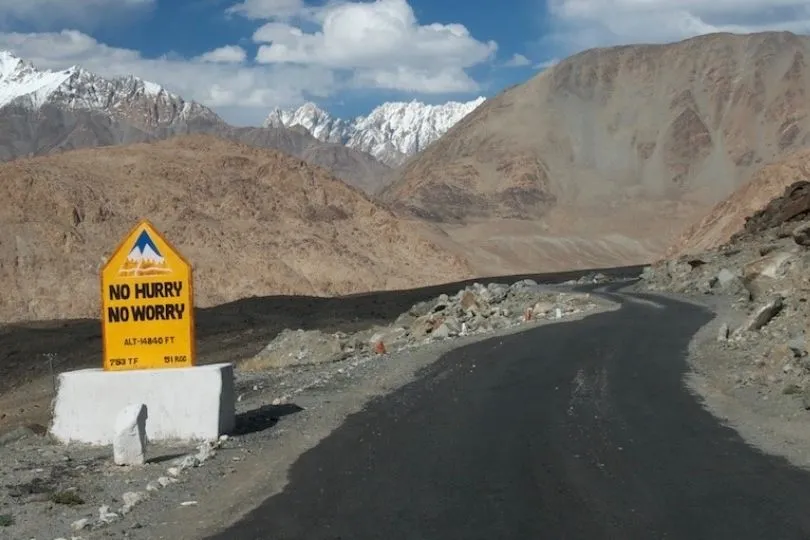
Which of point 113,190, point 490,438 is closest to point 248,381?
point 490,438

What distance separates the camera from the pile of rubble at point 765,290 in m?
15.9

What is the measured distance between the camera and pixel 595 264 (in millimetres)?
124188

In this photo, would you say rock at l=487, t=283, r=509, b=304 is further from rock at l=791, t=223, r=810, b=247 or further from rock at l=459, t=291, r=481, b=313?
rock at l=791, t=223, r=810, b=247

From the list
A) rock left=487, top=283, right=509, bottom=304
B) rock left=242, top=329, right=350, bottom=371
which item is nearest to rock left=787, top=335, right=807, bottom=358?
rock left=242, top=329, right=350, bottom=371

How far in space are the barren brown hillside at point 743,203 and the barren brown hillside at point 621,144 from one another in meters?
21.3

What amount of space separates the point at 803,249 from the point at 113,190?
6907cm

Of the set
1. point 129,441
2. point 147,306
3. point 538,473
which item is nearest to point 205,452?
point 129,441

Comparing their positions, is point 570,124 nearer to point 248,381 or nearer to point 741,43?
point 741,43

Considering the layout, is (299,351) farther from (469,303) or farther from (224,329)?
(224,329)

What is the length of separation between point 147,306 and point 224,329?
3631 centimetres

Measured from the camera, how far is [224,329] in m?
48.8

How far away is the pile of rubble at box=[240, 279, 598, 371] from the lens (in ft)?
100

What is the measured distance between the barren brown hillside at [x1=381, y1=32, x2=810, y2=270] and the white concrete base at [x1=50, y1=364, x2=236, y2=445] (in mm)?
119077

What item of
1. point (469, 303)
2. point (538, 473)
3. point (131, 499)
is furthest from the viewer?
point (469, 303)
